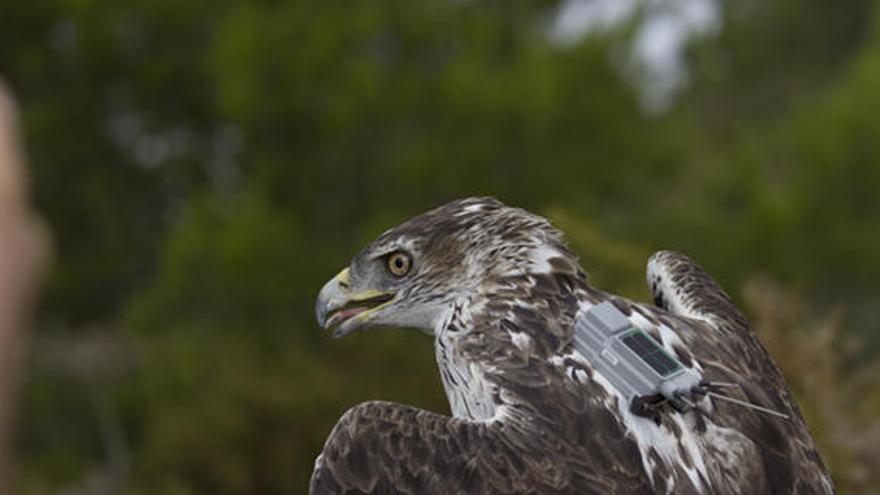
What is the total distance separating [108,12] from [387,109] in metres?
3.27

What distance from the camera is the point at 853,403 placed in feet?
25.5

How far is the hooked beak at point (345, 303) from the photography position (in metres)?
3.30

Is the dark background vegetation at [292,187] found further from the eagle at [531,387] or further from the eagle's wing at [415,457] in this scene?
the eagle's wing at [415,457]

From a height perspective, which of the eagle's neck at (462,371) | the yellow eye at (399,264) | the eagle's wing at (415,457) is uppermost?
the yellow eye at (399,264)

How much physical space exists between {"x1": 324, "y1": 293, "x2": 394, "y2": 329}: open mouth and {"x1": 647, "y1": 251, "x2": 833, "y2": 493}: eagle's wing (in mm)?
738

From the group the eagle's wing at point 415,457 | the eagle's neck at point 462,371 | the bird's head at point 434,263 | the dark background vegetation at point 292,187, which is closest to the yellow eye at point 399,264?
the bird's head at point 434,263

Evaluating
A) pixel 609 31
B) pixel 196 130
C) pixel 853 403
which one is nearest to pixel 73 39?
pixel 196 130

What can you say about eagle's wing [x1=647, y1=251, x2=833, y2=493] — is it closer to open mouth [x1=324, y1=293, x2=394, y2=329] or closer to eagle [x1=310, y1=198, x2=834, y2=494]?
eagle [x1=310, y1=198, x2=834, y2=494]

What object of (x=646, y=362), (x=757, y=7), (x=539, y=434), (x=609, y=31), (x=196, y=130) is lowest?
(x=539, y=434)

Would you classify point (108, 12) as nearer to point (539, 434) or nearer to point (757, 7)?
point (539, 434)

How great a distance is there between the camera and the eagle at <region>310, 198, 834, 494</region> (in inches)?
104

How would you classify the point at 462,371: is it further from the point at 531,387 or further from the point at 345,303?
the point at 345,303

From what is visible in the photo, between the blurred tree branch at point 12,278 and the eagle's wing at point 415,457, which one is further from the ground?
the blurred tree branch at point 12,278

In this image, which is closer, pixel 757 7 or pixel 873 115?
pixel 873 115
